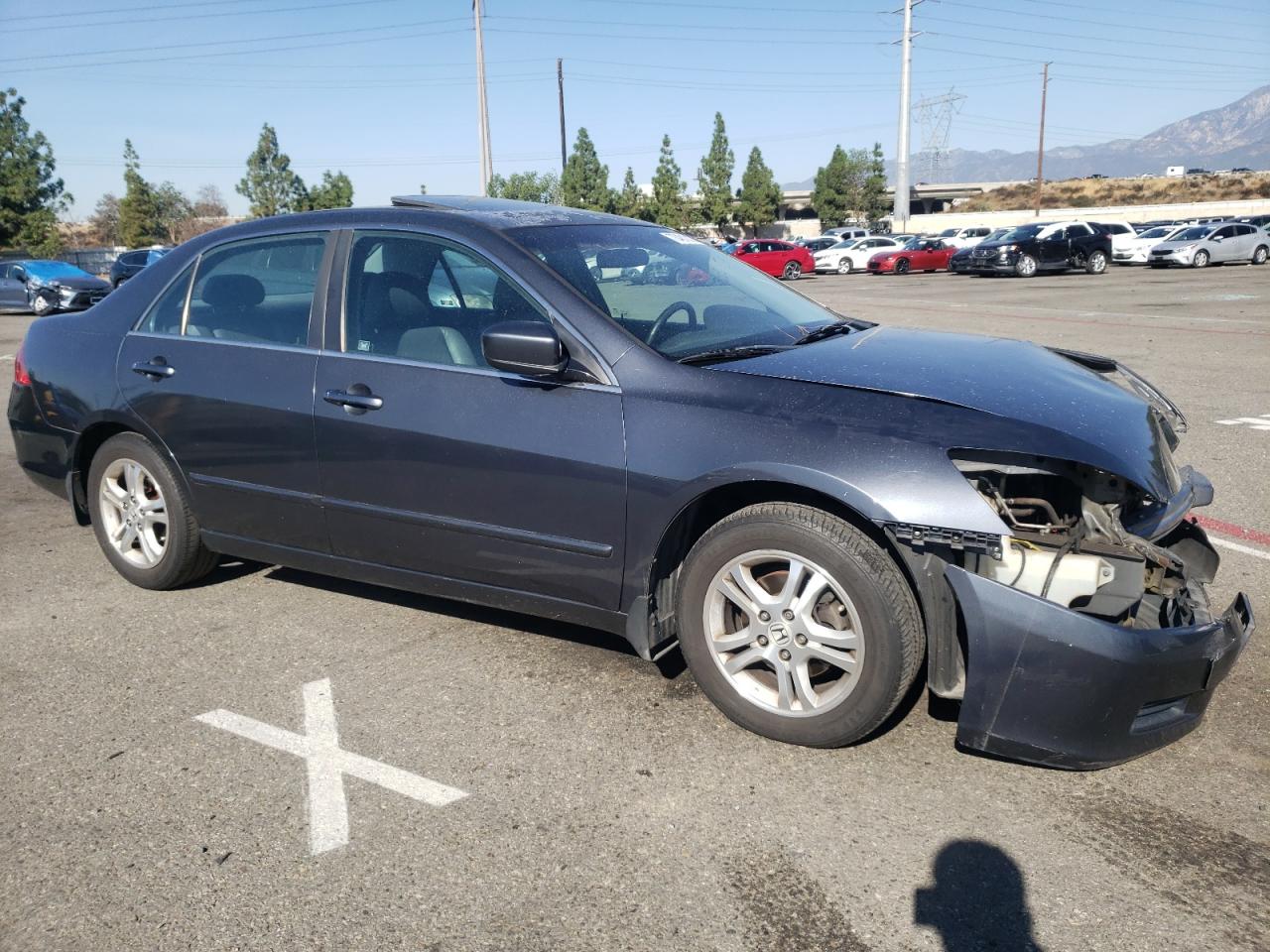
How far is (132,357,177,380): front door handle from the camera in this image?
4.45 meters

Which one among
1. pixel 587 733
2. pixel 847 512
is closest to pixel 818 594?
pixel 847 512

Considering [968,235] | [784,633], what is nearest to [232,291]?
[784,633]

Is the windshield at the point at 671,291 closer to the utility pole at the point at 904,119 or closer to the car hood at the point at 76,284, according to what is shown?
the car hood at the point at 76,284

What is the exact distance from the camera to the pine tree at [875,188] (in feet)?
292

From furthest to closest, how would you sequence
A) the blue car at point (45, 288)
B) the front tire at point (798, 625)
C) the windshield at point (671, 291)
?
the blue car at point (45, 288) < the windshield at point (671, 291) < the front tire at point (798, 625)

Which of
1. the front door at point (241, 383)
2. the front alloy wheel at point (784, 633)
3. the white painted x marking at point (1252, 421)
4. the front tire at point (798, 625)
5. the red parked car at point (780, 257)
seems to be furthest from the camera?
the red parked car at point (780, 257)

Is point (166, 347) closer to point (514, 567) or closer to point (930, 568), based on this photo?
point (514, 567)

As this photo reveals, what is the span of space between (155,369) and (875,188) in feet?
297

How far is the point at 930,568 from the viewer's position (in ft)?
9.74

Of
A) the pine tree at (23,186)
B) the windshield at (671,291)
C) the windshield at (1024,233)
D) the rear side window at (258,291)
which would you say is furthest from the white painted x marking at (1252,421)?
the pine tree at (23,186)

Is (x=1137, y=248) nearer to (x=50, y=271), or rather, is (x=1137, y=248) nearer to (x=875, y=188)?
(x=50, y=271)

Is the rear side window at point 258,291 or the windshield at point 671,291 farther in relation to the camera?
the rear side window at point 258,291

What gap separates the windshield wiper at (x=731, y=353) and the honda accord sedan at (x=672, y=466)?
0.01 m

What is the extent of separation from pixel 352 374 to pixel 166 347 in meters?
1.12
